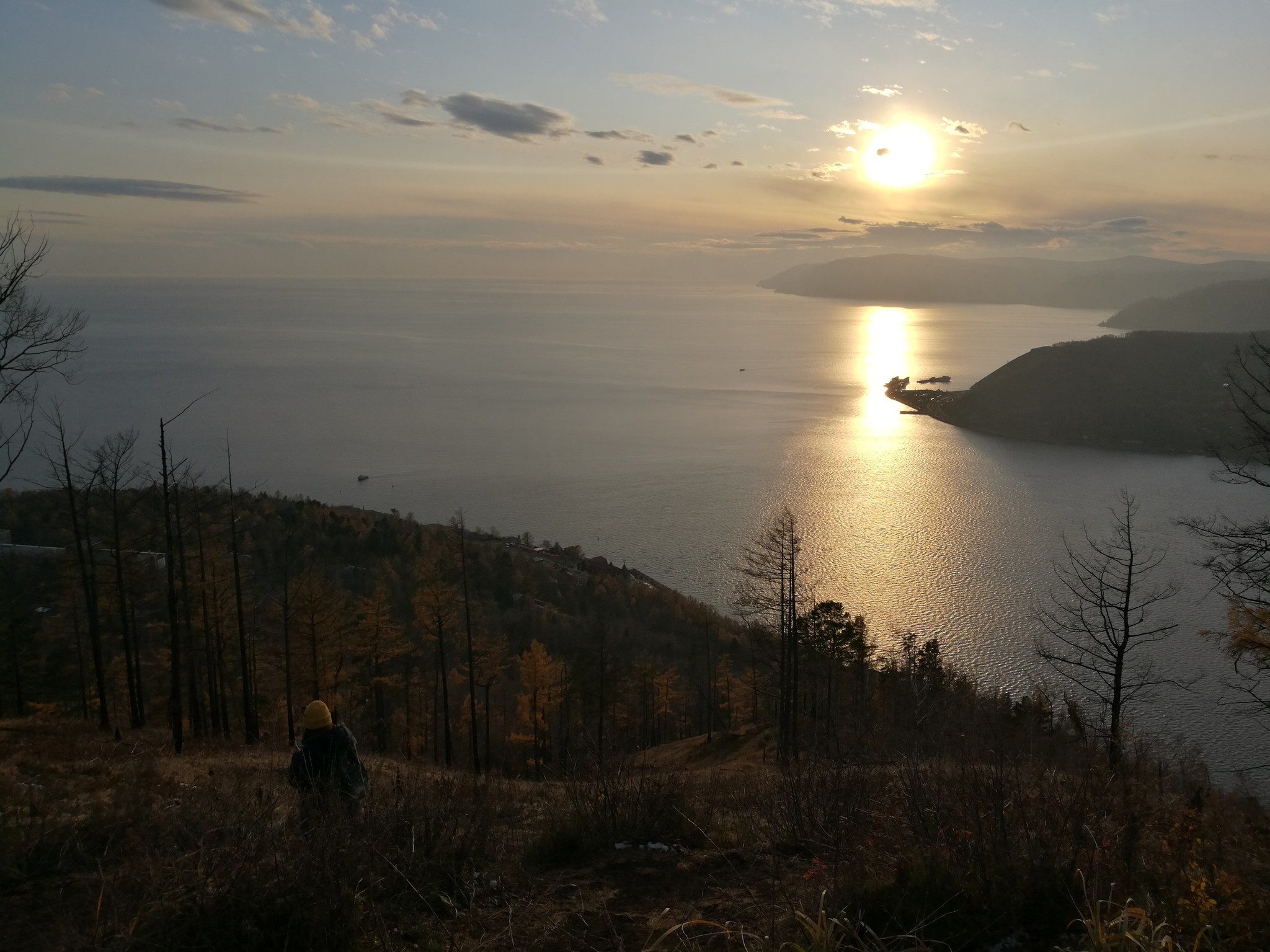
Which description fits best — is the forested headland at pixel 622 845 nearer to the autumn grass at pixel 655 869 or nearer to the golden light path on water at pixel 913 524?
the autumn grass at pixel 655 869

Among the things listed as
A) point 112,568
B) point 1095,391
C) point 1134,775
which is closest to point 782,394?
point 1095,391

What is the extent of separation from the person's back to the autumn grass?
20 cm

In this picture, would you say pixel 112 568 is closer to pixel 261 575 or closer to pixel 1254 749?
pixel 261 575

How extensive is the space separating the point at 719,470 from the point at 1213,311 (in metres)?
152

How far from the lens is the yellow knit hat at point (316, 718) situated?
187 inches

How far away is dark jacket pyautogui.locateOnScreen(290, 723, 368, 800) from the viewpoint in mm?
4680

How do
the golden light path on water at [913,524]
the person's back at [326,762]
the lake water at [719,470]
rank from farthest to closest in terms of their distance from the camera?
the lake water at [719,470], the golden light path on water at [913,524], the person's back at [326,762]

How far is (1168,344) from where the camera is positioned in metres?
95.4

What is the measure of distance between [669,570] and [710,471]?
1805 cm

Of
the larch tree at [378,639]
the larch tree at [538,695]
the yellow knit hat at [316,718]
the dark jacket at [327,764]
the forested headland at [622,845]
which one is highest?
the yellow knit hat at [316,718]

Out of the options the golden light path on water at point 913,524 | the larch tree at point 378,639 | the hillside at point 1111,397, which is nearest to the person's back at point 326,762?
the larch tree at point 378,639

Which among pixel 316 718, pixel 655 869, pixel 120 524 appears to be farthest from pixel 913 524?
pixel 316 718

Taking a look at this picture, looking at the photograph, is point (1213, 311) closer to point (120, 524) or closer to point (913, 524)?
point (913, 524)

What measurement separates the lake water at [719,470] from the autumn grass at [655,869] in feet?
72.1
